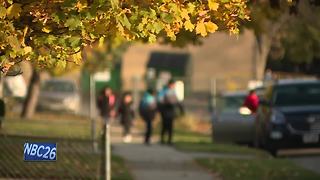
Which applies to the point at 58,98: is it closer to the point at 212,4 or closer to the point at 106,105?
the point at 106,105

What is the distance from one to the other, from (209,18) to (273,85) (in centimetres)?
1139

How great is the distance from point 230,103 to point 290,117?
4.98m

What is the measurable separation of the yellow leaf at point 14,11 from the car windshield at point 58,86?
105 feet

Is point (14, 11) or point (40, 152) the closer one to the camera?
point (14, 11)

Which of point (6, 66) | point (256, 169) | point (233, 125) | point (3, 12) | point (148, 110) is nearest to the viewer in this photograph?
point (3, 12)

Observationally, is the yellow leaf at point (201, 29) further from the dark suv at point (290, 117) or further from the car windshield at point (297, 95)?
the car windshield at point (297, 95)

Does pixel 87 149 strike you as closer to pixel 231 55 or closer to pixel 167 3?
pixel 167 3

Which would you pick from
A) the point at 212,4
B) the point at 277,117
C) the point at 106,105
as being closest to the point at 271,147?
the point at 277,117

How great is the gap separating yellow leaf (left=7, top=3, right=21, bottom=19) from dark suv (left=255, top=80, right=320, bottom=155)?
1090 centimetres

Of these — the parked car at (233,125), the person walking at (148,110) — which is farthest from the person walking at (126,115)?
the parked car at (233,125)

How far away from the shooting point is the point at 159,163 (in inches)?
585

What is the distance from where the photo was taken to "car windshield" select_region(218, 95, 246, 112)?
2099cm

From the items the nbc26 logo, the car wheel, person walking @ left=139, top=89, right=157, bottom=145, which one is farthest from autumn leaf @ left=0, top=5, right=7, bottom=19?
person walking @ left=139, top=89, right=157, bottom=145

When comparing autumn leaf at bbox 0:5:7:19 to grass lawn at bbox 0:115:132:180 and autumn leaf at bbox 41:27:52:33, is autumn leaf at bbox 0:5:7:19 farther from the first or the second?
grass lawn at bbox 0:115:132:180
